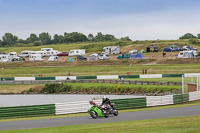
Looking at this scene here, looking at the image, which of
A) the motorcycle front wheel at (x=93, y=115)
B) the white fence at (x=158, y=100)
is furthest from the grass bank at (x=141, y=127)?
the white fence at (x=158, y=100)

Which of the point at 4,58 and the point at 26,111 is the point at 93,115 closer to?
the point at 26,111

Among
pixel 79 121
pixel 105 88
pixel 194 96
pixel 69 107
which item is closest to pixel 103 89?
pixel 105 88

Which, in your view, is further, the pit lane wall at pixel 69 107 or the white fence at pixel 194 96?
the white fence at pixel 194 96

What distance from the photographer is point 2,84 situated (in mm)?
66188

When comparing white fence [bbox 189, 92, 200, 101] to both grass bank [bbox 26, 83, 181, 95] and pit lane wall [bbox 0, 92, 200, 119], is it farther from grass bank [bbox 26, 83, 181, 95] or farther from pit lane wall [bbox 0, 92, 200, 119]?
grass bank [bbox 26, 83, 181, 95]

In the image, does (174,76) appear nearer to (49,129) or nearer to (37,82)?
(37,82)

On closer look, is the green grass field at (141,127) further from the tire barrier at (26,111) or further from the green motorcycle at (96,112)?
the tire barrier at (26,111)

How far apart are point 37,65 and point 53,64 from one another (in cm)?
433

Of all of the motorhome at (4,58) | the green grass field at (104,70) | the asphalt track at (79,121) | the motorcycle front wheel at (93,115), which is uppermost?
the motorhome at (4,58)

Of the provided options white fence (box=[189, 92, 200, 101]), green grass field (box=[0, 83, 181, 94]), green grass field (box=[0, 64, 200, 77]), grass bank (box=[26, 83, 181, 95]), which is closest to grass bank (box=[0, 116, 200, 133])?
white fence (box=[189, 92, 200, 101])

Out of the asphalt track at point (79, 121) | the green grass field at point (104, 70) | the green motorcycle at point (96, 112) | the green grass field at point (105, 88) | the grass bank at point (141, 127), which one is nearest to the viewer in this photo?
the grass bank at point (141, 127)

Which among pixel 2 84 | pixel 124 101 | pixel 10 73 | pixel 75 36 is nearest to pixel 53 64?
pixel 10 73

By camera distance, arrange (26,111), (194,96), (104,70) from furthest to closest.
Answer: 1. (104,70)
2. (194,96)
3. (26,111)

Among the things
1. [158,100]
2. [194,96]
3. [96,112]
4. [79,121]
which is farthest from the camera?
[194,96]
